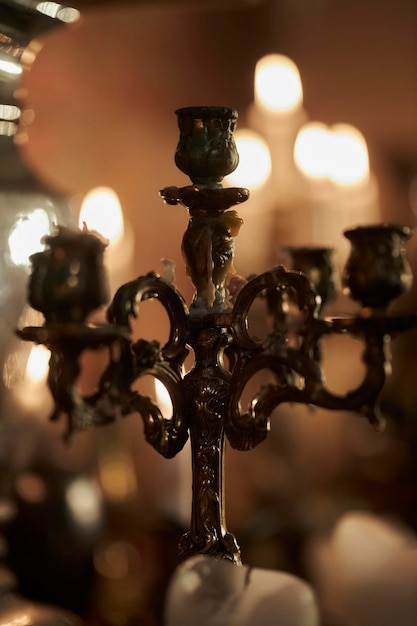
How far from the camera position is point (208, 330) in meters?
0.77

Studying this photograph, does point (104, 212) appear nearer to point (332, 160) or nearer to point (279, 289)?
point (332, 160)

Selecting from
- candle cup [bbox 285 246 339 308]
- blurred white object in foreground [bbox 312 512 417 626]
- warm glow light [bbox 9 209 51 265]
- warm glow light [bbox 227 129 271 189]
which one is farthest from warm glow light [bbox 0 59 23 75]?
warm glow light [bbox 227 129 271 189]

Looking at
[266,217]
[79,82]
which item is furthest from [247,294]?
[266,217]

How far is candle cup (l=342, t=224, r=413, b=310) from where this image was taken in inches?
26.5

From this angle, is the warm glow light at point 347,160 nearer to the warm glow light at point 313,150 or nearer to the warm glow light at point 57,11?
the warm glow light at point 313,150

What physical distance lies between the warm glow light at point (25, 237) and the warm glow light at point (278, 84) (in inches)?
43.4

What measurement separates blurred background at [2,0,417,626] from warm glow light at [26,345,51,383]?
0.02 metres

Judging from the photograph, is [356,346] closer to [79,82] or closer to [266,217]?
[266,217]

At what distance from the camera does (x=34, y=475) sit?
134 centimetres

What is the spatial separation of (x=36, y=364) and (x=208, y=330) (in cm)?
70

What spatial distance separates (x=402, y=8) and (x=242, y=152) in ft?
3.33

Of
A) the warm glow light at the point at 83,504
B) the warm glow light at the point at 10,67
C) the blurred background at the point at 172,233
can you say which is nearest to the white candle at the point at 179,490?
the blurred background at the point at 172,233

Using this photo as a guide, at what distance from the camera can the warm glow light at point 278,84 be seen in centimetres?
225

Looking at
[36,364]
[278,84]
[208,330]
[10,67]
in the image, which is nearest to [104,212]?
[36,364]
